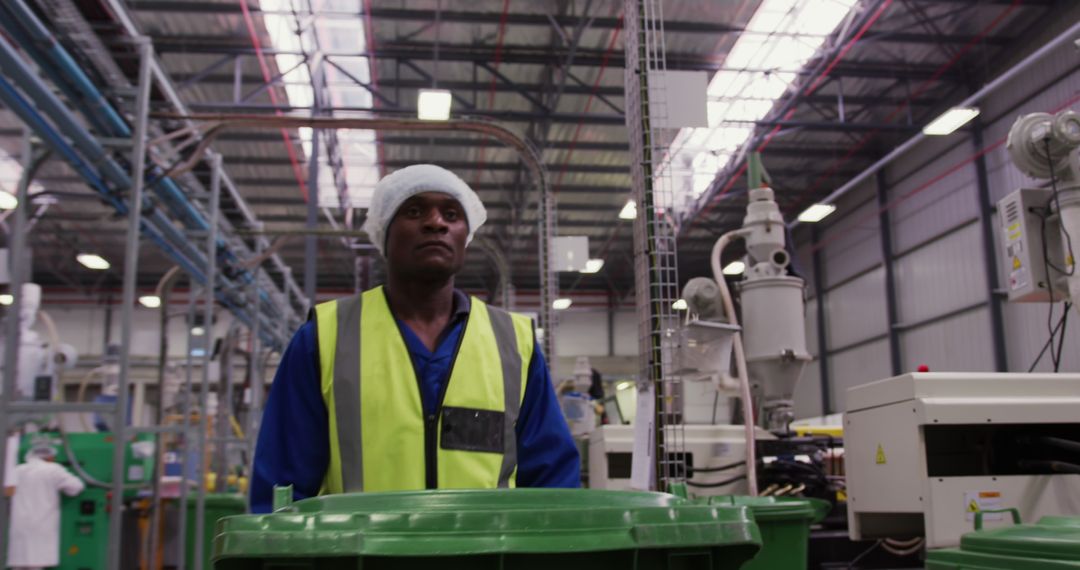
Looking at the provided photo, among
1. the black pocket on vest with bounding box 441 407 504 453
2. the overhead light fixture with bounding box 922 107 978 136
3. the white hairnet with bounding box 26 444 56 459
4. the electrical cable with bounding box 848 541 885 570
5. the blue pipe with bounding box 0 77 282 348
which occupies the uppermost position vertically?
the overhead light fixture with bounding box 922 107 978 136

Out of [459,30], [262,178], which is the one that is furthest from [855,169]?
[262,178]

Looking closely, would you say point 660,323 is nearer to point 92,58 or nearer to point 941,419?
point 941,419

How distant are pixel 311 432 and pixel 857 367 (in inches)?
604

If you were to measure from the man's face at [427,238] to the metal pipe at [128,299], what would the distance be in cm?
338

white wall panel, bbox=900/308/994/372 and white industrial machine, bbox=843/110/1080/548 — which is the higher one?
white wall panel, bbox=900/308/994/372

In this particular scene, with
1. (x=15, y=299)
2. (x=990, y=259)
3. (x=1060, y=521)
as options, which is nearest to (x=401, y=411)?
(x=1060, y=521)

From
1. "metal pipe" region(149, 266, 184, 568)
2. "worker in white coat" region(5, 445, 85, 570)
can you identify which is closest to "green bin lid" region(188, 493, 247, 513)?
"metal pipe" region(149, 266, 184, 568)

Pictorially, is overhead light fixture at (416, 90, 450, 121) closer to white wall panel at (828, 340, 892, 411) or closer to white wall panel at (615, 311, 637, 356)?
white wall panel at (828, 340, 892, 411)

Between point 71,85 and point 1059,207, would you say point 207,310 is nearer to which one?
point 71,85

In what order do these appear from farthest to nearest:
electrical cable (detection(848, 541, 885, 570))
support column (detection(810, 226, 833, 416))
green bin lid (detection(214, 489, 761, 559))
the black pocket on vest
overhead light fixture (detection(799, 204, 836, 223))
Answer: support column (detection(810, 226, 833, 416)), overhead light fixture (detection(799, 204, 836, 223)), electrical cable (detection(848, 541, 885, 570)), the black pocket on vest, green bin lid (detection(214, 489, 761, 559))

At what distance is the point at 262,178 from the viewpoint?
13.9 m

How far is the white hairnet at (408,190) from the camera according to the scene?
6.23ft

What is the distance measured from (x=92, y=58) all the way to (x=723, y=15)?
6.80 m

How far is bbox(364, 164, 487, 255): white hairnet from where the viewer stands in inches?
74.7
